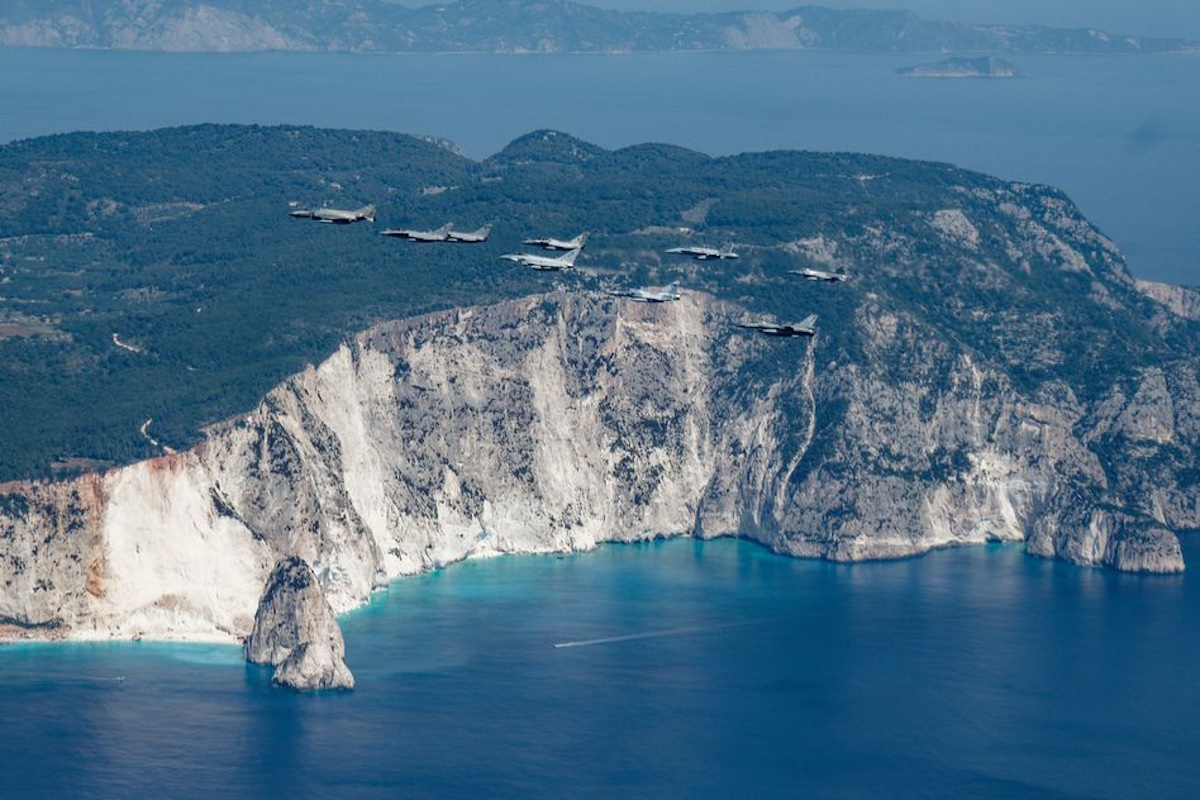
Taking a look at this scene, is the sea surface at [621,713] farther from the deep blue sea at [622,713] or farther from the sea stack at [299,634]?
the sea stack at [299,634]

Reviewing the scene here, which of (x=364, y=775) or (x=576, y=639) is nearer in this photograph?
(x=364, y=775)

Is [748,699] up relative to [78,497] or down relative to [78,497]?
down

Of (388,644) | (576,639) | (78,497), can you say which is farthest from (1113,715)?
(78,497)

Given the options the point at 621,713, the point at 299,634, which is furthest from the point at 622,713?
the point at 299,634

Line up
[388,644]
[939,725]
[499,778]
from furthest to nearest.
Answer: [388,644]
[939,725]
[499,778]

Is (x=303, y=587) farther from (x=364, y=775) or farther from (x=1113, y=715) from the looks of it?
(x=1113, y=715)
